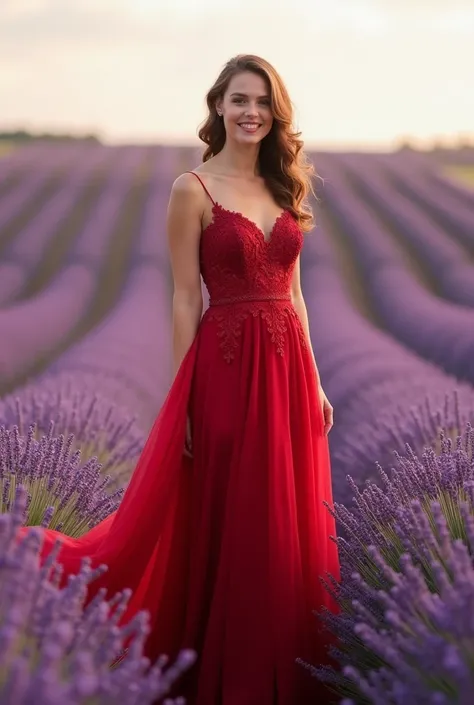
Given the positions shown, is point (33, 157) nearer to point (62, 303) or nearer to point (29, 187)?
point (29, 187)

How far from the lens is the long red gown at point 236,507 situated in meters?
2.49

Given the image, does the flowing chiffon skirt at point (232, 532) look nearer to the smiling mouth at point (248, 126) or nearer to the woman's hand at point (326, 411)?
the woman's hand at point (326, 411)

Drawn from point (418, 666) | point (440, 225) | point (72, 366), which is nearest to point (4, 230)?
point (440, 225)

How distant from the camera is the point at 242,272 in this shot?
2629 mm

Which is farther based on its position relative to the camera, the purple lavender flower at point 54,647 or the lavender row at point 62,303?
the lavender row at point 62,303

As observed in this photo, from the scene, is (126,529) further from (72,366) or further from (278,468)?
(72,366)

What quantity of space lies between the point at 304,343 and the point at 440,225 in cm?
1317

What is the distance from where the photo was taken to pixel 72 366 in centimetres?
493

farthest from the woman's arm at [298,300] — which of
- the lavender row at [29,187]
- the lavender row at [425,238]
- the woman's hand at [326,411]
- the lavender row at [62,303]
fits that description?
the lavender row at [29,187]

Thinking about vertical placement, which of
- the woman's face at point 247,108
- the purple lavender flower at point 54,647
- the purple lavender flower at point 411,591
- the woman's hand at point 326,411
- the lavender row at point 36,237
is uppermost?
the lavender row at point 36,237

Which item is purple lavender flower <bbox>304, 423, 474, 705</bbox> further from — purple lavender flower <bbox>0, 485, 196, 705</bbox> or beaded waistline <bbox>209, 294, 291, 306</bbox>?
beaded waistline <bbox>209, 294, 291, 306</bbox>

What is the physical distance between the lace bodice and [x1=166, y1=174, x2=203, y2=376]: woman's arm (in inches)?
1.5

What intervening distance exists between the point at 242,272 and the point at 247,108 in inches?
17.2

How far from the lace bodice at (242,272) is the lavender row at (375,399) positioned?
71 cm
